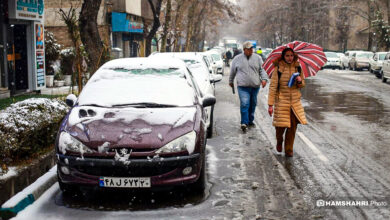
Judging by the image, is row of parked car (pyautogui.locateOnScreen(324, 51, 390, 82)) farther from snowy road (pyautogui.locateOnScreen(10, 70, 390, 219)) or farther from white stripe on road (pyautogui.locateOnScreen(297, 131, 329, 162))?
snowy road (pyautogui.locateOnScreen(10, 70, 390, 219))

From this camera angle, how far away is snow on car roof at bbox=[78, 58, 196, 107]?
6543 mm

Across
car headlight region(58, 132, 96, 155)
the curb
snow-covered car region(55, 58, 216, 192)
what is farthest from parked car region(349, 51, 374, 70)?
car headlight region(58, 132, 96, 155)

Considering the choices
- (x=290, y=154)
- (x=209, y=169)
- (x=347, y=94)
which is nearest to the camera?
(x=209, y=169)

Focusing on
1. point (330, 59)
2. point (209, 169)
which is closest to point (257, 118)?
point (209, 169)

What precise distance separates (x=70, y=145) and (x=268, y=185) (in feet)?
8.09

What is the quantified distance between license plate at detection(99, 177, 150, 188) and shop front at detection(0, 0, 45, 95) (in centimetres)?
1106

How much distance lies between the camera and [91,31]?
1248 centimetres

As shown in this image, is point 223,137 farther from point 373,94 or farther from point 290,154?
point 373,94

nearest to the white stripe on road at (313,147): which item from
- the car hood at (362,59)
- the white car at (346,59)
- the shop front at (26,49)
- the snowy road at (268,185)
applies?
the snowy road at (268,185)

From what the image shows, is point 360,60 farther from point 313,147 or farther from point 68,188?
point 68,188

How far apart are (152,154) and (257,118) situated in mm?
7615

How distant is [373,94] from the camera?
19609mm

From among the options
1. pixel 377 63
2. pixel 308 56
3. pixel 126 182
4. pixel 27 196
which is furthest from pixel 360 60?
pixel 27 196

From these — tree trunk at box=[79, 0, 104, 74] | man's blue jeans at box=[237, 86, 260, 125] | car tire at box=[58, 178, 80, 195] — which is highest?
tree trunk at box=[79, 0, 104, 74]
